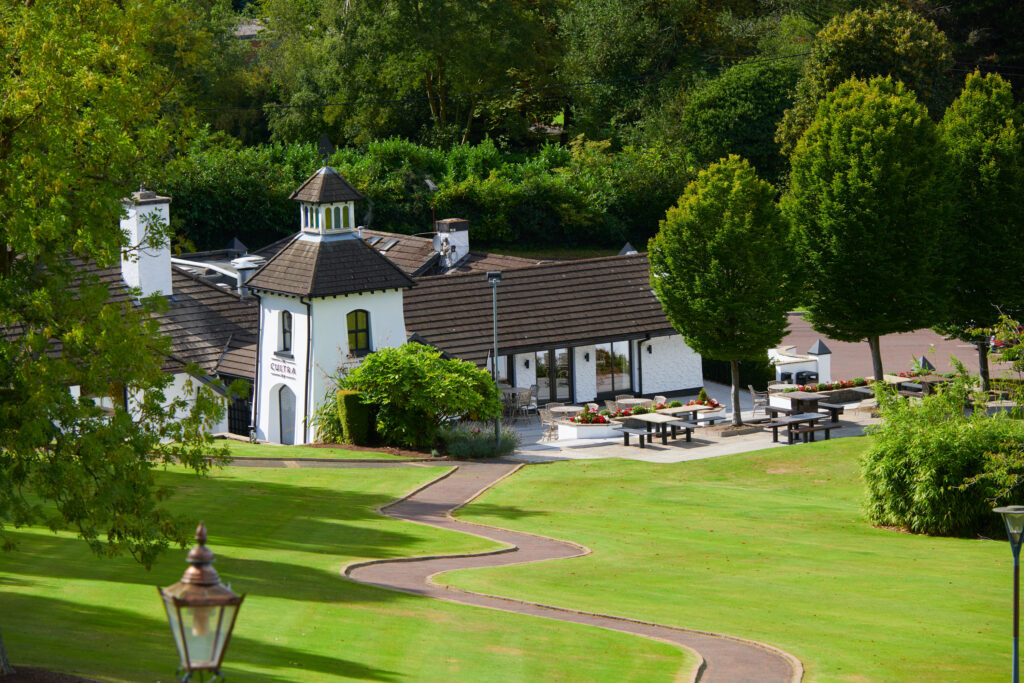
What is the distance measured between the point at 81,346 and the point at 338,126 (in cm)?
6959

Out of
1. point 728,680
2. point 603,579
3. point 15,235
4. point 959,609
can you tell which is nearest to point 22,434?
point 15,235

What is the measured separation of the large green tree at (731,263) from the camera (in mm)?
43625

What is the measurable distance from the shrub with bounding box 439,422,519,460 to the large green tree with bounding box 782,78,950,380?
1273 centimetres

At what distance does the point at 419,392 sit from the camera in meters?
41.3

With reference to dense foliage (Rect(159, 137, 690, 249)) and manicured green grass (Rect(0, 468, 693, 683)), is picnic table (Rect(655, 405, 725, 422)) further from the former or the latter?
dense foliage (Rect(159, 137, 690, 249))

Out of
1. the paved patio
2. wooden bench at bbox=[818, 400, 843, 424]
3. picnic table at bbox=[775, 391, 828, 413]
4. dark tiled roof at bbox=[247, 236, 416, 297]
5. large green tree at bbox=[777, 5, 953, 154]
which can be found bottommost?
the paved patio

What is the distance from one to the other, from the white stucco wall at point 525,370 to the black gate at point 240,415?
9.98 metres

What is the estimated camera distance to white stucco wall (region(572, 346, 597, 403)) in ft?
169

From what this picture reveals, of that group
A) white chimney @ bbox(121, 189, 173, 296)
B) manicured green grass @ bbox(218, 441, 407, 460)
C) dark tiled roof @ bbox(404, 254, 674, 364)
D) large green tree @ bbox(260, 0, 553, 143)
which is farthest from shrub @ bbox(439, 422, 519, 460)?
large green tree @ bbox(260, 0, 553, 143)

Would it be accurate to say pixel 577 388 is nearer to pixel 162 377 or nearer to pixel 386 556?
pixel 386 556

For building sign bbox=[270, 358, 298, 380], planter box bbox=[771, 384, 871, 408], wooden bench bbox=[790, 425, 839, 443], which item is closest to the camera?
wooden bench bbox=[790, 425, 839, 443]

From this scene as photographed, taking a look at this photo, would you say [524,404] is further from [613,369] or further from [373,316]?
[373,316]

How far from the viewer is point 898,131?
45.4 m

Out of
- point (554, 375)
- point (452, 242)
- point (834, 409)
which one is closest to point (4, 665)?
point (834, 409)
